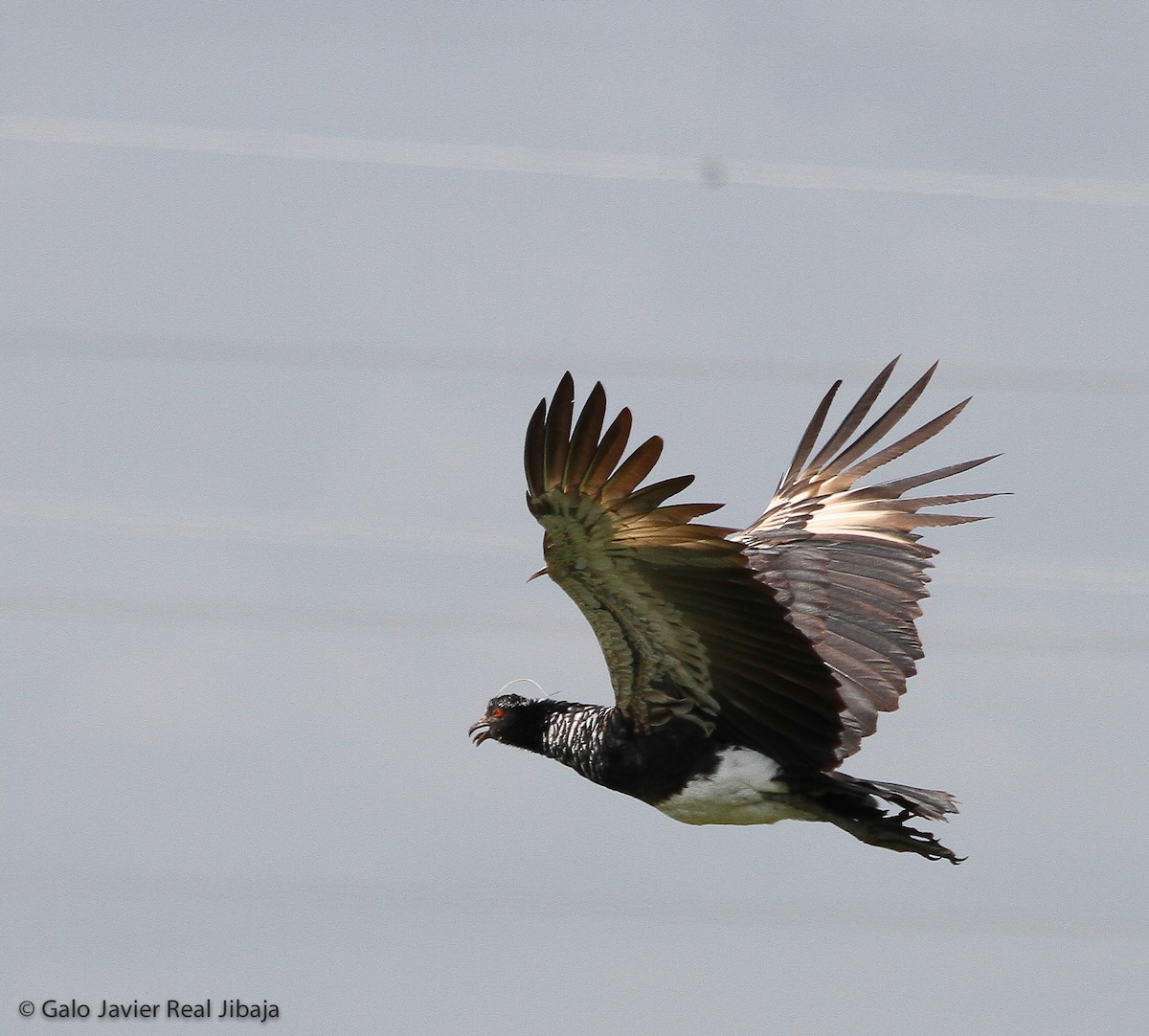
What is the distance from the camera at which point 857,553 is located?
37.4ft

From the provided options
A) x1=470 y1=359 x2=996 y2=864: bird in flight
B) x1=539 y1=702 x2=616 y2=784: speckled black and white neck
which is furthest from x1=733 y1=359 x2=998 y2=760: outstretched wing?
x1=539 y1=702 x2=616 y2=784: speckled black and white neck

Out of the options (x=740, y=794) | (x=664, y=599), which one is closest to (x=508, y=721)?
(x=740, y=794)

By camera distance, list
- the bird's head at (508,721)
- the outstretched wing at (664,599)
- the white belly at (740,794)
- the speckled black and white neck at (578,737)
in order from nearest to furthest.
Answer: 1. the outstretched wing at (664,599)
2. the white belly at (740,794)
3. the speckled black and white neck at (578,737)
4. the bird's head at (508,721)

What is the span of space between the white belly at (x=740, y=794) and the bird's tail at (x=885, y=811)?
221 millimetres

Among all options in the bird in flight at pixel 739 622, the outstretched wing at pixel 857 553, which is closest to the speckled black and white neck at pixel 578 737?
the bird in flight at pixel 739 622

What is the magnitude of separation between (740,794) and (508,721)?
1582 mm

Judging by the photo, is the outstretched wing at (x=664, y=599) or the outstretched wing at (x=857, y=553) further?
the outstretched wing at (x=857, y=553)

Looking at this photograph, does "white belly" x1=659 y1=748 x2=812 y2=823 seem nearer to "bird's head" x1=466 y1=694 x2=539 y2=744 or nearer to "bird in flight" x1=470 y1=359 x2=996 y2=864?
"bird in flight" x1=470 y1=359 x2=996 y2=864

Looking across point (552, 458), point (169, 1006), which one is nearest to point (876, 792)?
point (552, 458)

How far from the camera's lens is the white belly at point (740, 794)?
1011cm

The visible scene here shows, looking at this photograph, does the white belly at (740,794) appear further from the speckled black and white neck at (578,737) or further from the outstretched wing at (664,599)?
the speckled black and white neck at (578,737)

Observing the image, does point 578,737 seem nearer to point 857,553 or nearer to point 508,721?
point 508,721

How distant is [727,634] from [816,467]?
311 cm

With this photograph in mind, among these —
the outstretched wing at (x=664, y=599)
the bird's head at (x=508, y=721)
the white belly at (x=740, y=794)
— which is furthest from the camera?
the bird's head at (x=508, y=721)
